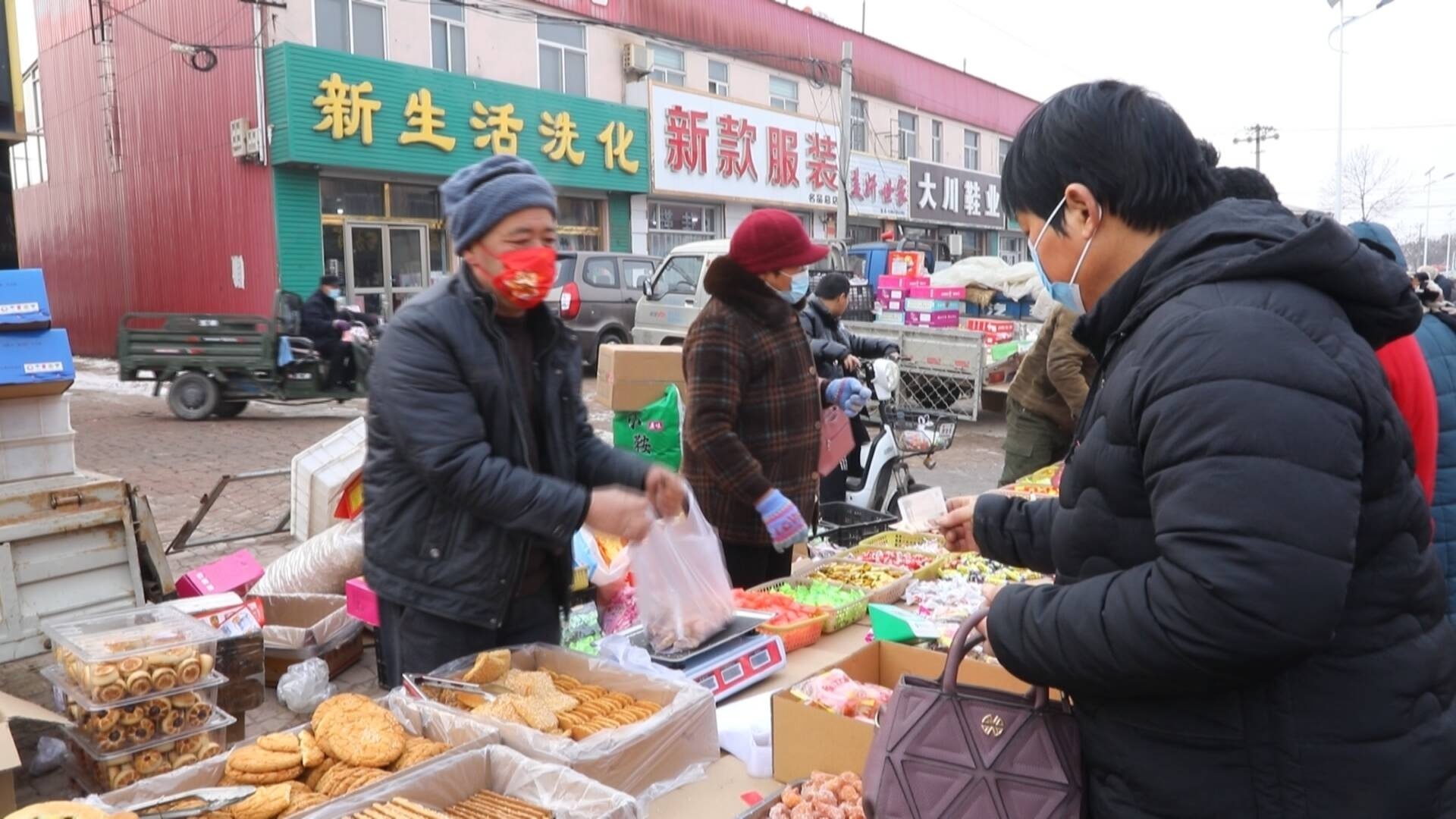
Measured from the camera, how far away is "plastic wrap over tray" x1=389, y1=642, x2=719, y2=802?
2035 millimetres

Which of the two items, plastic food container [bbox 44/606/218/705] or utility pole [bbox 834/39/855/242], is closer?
plastic food container [bbox 44/606/218/705]

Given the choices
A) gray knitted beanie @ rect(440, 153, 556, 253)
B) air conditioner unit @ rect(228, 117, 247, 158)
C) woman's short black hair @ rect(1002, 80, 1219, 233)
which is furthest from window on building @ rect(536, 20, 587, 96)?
woman's short black hair @ rect(1002, 80, 1219, 233)

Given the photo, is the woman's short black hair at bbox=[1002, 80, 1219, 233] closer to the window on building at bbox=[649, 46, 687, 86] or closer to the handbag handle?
the handbag handle

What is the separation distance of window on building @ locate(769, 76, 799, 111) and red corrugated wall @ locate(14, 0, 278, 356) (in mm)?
11538

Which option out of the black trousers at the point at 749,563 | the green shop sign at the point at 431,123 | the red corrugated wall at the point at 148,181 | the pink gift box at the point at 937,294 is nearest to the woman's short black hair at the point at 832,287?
the black trousers at the point at 749,563

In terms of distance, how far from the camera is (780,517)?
3.30m

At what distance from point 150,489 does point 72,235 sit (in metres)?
15.0

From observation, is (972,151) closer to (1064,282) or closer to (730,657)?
(730,657)

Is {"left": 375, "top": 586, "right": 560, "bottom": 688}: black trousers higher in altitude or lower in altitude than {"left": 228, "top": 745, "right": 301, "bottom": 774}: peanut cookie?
higher

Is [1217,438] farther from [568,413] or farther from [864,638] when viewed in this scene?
[864,638]

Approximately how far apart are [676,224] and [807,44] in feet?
20.2

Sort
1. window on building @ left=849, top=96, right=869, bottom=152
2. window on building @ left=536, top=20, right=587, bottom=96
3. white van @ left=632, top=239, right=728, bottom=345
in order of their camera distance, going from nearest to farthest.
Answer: white van @ left=632, top=239, right=728, bottom=345 → window on building @ left=536, top=20, right=587, bottom=96 → window on building @ left=849, top=96, right=869, bottom=152

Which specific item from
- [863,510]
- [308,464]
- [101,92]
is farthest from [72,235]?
[863,510]

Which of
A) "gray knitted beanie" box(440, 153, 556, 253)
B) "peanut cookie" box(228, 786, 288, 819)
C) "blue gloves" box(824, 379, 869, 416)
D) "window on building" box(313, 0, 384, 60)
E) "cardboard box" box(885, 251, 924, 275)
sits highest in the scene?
"window on building" box(313, 0, 384, 60)
